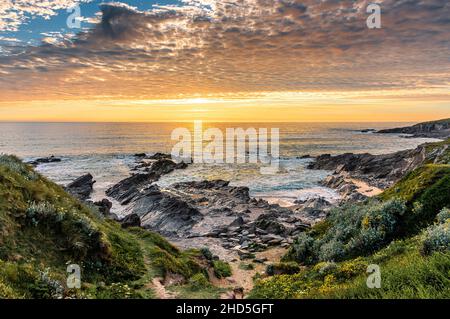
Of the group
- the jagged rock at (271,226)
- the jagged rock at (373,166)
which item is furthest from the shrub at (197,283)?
the jagged rock at (373,166)

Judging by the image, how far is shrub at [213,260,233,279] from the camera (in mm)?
18541

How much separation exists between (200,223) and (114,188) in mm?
26495

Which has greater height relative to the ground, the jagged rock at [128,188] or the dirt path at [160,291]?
the dirt path at [160,291]

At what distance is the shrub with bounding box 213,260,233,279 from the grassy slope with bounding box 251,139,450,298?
13.3 feet

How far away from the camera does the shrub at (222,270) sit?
18.5 meters

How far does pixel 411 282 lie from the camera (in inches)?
239

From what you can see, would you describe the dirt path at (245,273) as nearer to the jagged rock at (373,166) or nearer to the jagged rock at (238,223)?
the jagged rock at (238,223)

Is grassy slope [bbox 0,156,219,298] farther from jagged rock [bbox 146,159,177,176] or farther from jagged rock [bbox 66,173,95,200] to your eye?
jagged rock [bbox 146,159,177,176]

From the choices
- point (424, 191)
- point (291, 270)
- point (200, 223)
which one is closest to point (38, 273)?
point (291, 270)

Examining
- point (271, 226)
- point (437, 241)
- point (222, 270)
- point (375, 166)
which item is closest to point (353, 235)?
point (437, 241)

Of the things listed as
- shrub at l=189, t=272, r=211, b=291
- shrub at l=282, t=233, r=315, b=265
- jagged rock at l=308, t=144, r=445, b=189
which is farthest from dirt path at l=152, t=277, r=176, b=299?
jagged rock at l=308, t=144, r=445, b=189

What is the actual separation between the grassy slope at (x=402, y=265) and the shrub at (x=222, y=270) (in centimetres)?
405

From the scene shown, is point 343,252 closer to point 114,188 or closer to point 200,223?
point 200,223

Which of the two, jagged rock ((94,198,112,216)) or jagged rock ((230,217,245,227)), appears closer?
jagged rock ((94,198,112,216))
